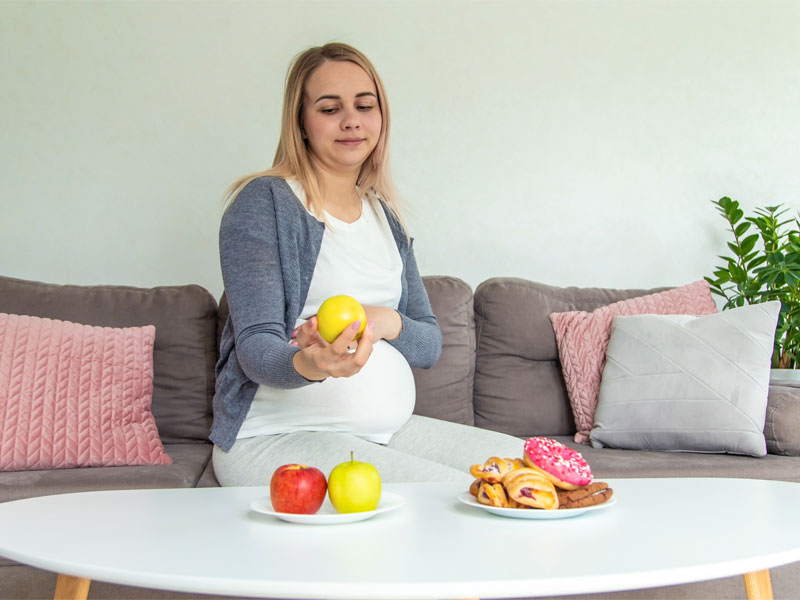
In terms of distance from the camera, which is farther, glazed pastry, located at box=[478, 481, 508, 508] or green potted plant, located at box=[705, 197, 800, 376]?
green potted plant, located at box=[705, 197, 800, 376]

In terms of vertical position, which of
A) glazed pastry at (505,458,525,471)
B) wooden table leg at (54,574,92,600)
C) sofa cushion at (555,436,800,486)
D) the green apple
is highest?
glazed pastry at (505,458,525,471)

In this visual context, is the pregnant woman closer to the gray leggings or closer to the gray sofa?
the gray leggings

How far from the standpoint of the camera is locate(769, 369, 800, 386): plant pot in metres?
2.35

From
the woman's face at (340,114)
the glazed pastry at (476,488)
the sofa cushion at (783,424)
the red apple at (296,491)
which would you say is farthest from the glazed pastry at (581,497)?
the sofa cushion at (783,424)

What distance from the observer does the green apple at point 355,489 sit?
1024 millimetres

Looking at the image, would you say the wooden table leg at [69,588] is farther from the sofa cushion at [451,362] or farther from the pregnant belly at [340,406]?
the sofa cushion at [451,362]

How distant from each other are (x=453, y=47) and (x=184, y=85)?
934 millimetres

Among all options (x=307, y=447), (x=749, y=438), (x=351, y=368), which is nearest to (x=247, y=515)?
(x=351, y=368)

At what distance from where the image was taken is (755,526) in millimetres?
1019

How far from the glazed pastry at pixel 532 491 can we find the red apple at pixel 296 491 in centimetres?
25

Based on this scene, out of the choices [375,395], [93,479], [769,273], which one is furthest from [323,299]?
[769,273]

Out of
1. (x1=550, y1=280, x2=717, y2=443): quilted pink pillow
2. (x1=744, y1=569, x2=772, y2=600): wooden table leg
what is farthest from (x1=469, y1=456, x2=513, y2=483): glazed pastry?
(x1=550, y1=280, x2=717, y2=443): quilted pink pillow

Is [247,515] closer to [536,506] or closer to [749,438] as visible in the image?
[536,506]

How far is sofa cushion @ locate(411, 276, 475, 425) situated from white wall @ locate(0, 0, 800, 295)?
41 centimetres
